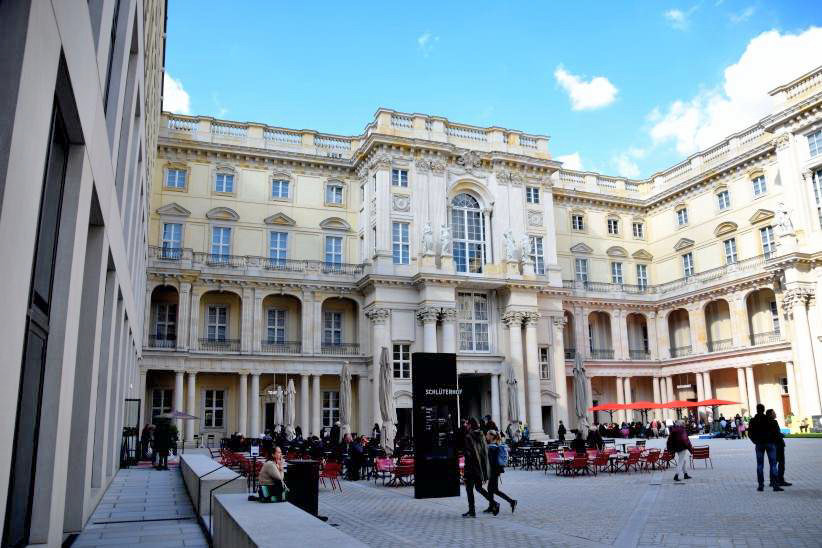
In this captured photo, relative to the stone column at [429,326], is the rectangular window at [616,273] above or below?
above

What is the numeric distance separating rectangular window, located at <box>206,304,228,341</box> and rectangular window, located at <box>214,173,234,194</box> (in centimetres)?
714

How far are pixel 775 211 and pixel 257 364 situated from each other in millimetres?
31581

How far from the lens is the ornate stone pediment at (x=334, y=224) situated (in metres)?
42.6

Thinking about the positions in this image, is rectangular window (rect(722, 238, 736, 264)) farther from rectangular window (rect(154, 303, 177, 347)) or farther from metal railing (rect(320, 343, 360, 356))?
rectangular window (rect(154, 303, 177, 347))

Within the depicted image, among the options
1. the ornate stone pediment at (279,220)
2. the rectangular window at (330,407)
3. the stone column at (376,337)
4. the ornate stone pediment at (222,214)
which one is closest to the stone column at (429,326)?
the stone column at (376,337)

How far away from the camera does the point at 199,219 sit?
132ft

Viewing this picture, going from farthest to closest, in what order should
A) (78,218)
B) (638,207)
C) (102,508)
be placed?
1. (638,207)
2. (102,508)
3. (78,218)

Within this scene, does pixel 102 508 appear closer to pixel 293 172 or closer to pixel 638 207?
pixel 293 172

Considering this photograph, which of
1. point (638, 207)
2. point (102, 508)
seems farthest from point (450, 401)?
point (638, 207)

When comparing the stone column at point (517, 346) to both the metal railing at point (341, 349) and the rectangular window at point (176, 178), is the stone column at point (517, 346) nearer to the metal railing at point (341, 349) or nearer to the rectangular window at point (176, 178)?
the metal railing at point (341, 349)

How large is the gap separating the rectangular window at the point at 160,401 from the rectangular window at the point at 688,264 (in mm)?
36190

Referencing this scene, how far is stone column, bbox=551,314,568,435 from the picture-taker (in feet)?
136

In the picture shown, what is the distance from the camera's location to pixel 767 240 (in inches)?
1683

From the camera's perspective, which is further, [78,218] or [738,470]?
[738,470]
